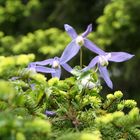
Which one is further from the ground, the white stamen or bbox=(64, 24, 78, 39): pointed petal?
bbox=(64, 24, 78, 39): pointed petal

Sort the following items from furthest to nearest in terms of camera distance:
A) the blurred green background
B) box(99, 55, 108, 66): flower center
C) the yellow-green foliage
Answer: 1. the blurred green background
2. box(99, 55, 108, 66): flower center
3. the yellow-green foliage

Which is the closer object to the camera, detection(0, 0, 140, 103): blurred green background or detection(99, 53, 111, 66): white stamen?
detection(99, 53, 111, 66): white stamen

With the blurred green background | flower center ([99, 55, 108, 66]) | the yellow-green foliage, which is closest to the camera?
the yellow-green foliage

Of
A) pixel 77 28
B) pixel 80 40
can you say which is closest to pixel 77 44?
pixel 80 40

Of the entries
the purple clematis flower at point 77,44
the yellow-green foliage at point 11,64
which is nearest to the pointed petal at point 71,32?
the purple clematis flower at point 77,44

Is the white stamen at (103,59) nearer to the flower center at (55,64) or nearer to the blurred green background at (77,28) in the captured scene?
the flower center at (55,64)

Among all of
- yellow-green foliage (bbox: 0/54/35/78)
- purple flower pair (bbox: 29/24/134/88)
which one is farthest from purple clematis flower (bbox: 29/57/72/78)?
yellow-green foliage (bbox: 0/54/35/78)

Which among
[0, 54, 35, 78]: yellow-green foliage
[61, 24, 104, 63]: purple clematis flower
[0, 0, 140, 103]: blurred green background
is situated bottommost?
[0, 54, 35, 78]: yellow-green foliage

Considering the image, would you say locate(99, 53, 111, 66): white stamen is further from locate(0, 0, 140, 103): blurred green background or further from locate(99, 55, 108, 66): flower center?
locate(0, 0, 140, 103): blurred green background
